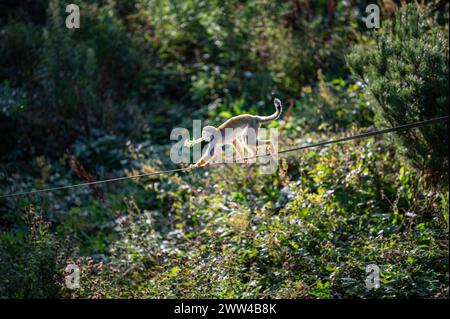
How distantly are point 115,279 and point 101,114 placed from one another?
3472mm

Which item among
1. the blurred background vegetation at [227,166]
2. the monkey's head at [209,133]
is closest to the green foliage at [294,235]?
the blurred background vegetation at [227,166]

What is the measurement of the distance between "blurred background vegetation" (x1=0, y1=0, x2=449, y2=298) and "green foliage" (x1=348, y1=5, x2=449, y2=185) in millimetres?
14

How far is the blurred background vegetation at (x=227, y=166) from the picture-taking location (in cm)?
570

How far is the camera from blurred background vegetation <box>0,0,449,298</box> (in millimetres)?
5699

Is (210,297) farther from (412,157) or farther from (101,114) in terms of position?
(101,114)

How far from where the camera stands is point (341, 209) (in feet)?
20.7

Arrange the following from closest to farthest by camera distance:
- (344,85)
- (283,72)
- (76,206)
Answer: (76,206), (344,85), (283,72)

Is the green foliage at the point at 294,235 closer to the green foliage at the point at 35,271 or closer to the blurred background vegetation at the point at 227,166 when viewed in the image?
the blurred background vegetation at the point at 227,166

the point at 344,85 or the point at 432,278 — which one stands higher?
the point at 344,85

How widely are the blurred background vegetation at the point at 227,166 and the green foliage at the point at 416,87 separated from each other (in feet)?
0.04

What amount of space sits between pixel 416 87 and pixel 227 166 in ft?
7.18
